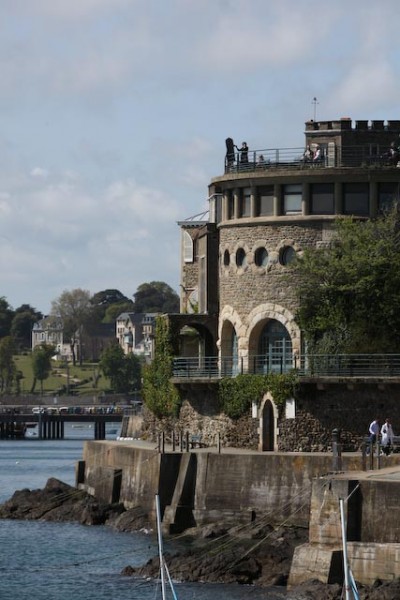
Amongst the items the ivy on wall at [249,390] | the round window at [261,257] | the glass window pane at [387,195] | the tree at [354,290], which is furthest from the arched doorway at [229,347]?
the glass window pane at [387,195]

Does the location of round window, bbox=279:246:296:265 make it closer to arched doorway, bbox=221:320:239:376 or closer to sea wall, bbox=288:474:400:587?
arched doorway, bbox=221:320:239:376

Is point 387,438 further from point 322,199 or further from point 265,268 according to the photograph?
point 322,199

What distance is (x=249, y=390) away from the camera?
230 ft

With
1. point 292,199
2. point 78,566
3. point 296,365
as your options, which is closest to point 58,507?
point 296,365

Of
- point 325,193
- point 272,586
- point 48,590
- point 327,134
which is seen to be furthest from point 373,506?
point 327,134

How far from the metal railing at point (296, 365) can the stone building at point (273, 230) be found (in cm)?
7

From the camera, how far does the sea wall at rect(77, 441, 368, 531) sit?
203 feet

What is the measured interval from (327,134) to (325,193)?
6.98 metres

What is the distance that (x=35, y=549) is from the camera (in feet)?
214

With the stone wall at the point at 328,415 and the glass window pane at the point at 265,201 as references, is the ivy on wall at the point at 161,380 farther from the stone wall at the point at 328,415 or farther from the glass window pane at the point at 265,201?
A: the glass window pane at the point at 265,201

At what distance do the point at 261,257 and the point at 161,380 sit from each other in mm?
7682

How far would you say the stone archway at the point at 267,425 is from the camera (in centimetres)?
6894

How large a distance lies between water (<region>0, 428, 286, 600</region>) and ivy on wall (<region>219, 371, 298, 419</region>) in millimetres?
6570

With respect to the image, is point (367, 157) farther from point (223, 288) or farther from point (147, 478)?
point (147, 478)
